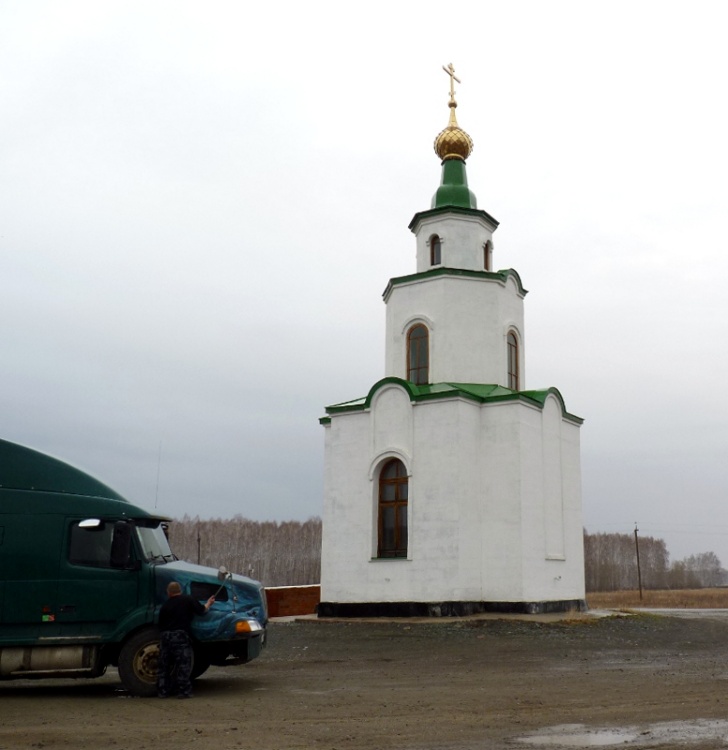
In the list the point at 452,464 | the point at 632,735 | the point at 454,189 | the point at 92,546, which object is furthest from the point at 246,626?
the point at 454,189

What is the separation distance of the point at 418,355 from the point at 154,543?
13277 mm

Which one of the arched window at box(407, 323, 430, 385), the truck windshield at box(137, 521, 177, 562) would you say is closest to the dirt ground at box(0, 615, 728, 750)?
the truck windshield at box(137, 521, 177, 562)

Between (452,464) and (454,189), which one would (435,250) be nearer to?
(454,189)

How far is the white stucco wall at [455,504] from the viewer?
20109 millimetres

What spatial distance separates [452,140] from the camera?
24.8 metres

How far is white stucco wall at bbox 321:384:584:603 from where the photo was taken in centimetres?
2011

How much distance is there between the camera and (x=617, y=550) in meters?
82.2

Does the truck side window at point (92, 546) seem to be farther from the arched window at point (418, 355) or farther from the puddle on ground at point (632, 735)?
the arched window at point (418, 355)

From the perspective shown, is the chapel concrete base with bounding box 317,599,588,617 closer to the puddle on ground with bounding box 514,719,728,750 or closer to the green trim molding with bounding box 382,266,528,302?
the green trim molding with bounding box 382,266,528,302

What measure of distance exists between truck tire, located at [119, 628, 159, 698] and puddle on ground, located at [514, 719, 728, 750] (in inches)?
178

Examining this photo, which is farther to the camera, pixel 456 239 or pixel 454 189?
pixel 454 189

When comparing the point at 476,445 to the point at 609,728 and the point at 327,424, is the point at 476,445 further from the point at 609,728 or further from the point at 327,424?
the point at 609,728

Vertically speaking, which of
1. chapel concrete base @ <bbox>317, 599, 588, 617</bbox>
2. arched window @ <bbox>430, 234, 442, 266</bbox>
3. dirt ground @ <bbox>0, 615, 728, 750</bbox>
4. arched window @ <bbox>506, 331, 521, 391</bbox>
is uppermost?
arched window @ <bbox>430, 234, 442, 266</bbox>

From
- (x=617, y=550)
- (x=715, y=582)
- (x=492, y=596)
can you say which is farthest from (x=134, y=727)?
(x=715, y=582)
